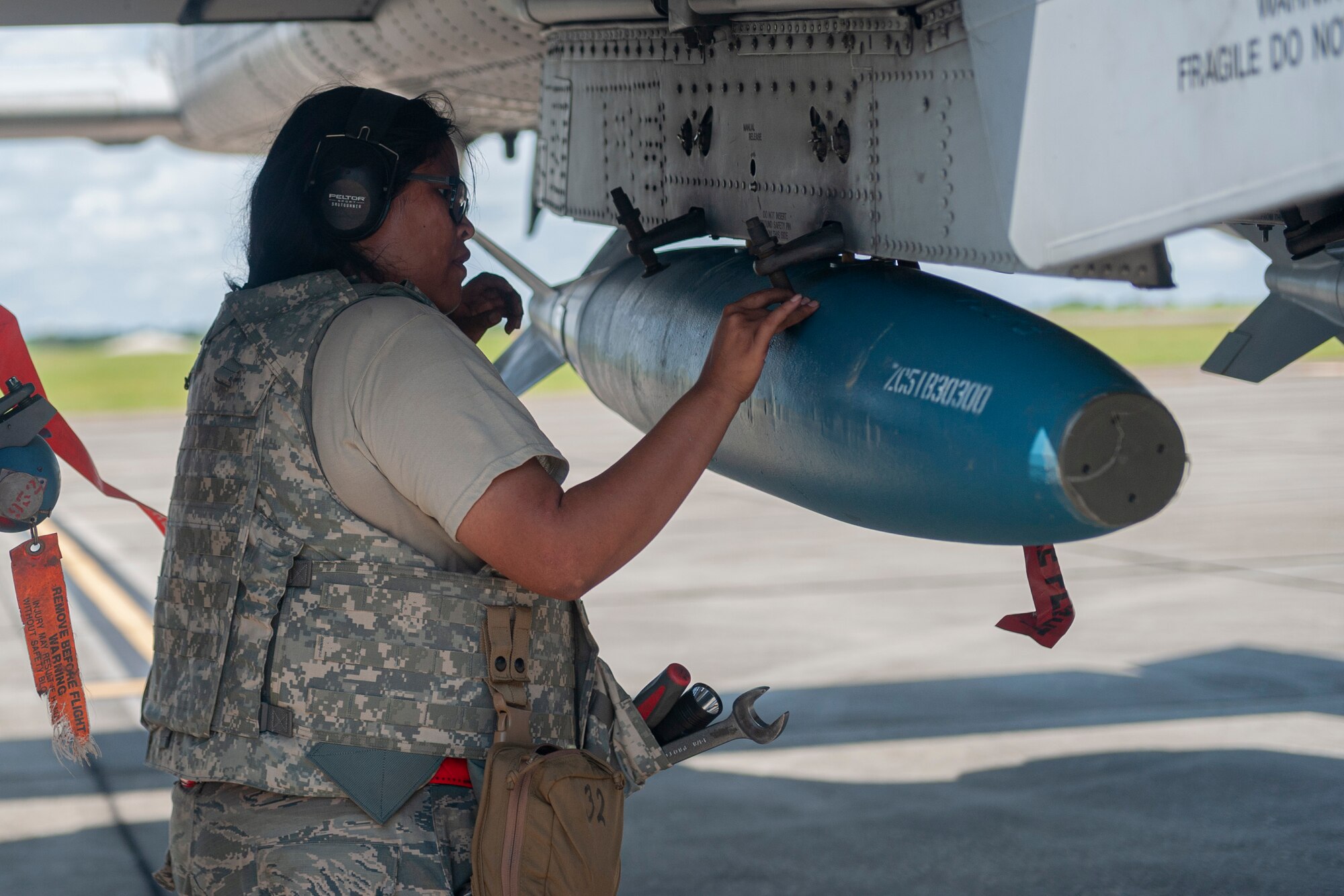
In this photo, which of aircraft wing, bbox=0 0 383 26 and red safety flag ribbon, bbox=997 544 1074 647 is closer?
red safety flag ribbon, bbox=997 544 1074 647

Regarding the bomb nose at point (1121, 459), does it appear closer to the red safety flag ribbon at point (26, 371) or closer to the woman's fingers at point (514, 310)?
the woman's fingers at point (514, 310)

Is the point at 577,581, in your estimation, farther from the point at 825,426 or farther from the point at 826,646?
the point at 826,646

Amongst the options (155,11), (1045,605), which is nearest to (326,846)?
(1045,605)

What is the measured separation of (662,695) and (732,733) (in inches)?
5.3

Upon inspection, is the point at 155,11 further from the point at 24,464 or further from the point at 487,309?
the point at 24,464

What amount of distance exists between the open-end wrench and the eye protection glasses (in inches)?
34.8

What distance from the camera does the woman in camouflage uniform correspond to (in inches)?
66.8

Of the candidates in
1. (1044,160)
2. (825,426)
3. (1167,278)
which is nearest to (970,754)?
(825,426)

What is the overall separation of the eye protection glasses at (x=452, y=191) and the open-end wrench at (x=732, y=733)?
88 centimetres

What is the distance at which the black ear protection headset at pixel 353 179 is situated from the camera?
6.21 ft

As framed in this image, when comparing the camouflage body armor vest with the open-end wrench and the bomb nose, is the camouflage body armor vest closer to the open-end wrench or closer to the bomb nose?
the open-end wrench

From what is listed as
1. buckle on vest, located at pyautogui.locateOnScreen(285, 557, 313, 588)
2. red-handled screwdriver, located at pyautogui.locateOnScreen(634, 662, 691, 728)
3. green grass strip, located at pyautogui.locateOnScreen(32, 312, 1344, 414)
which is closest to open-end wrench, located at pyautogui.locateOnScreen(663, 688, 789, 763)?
red-handled screwdriver, located at pyautogui.locateOnScreen(634, 662, 691, 728)

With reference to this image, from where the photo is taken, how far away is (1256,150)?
141 centimetres

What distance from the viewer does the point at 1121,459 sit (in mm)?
1741
